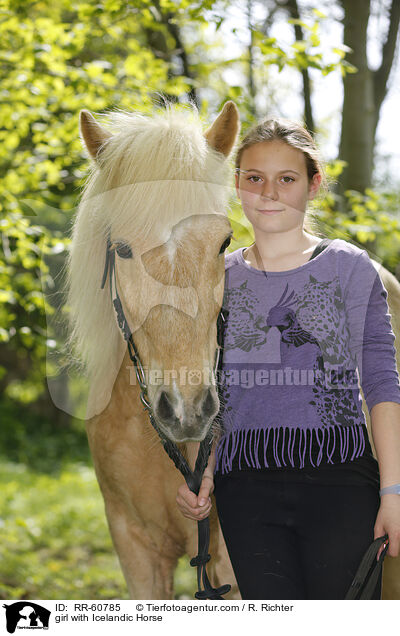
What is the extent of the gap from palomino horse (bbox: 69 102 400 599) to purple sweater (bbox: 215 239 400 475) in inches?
7.8

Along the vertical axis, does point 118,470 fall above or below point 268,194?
below

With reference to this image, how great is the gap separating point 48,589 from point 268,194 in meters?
3.97

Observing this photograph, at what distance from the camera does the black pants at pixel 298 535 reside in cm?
156

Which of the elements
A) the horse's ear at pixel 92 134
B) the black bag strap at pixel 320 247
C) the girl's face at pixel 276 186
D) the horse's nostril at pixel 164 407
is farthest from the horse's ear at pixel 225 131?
the horse's nostril at pixel 164 407

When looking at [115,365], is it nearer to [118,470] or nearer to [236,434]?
[118,470]

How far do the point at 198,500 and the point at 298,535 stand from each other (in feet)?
1.09

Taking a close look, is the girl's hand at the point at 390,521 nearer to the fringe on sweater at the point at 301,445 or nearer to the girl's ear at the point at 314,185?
the fringe on sweater at the point at 301,445

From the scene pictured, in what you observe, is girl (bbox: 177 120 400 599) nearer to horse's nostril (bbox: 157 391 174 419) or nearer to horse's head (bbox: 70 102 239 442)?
horse's head (bbox: 70 102 239 442)

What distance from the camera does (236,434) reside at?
173 centimetres

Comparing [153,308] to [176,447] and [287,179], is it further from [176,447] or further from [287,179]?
[287,179]

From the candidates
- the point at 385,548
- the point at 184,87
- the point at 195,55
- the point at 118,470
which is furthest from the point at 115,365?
the point at 195,55
